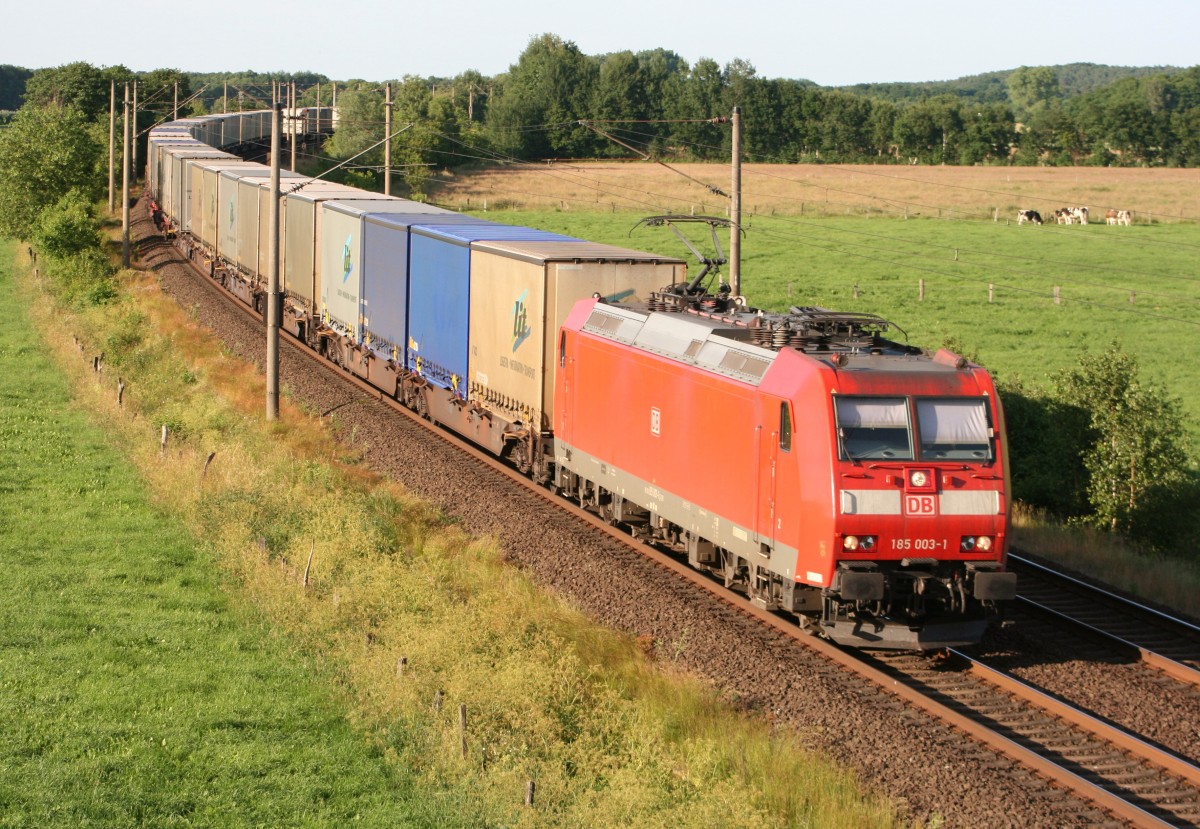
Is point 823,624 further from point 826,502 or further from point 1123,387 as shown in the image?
point 1123,387

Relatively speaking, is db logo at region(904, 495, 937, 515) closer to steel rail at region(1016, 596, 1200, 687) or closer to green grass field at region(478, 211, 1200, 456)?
steel rail at region(1016, 596, 1200, 687)

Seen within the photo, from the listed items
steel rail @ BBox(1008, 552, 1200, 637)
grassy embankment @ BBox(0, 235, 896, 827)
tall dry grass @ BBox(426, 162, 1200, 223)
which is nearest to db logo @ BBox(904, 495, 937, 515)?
grassy embankment @ BBox(0, 235, 896, 827)

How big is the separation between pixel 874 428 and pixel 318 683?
629 centimetres

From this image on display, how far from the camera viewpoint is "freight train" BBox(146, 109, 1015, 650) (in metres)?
13.2

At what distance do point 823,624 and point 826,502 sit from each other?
1564 millimetres

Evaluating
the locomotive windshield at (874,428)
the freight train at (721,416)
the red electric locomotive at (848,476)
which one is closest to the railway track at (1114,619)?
the freight train at (721,416)

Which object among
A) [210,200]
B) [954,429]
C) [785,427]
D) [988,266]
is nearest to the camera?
[954,429]

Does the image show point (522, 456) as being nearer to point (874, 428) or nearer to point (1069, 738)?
point (874, 428)

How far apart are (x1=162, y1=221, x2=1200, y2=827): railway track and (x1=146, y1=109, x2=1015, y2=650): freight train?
40cm

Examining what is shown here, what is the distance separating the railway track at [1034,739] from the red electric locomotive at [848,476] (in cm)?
36

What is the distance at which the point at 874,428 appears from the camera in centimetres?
1322

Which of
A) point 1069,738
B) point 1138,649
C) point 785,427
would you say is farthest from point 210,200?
point 1069,738

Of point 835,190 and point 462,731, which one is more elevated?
point 835,190

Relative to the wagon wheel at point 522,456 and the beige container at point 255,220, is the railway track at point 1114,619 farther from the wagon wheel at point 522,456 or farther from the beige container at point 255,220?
the beige container at point 255,220
